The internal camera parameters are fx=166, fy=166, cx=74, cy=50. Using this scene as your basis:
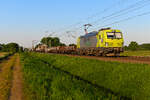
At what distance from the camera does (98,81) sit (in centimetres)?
1142

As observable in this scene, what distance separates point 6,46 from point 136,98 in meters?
167

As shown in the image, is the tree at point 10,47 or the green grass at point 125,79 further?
the tree at point 10,47

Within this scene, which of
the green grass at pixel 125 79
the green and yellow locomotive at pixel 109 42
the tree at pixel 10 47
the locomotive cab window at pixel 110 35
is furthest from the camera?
the tree at pixel 10 47

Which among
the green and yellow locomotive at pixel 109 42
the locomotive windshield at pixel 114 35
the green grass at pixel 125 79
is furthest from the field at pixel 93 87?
the locomotive windshield at pixel 114 35

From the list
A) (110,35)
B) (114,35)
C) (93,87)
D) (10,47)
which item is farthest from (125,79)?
(10,47)

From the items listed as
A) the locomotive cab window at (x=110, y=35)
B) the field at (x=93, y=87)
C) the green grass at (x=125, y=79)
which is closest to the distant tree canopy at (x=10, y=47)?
the locomotive cab window at (x=110, y=35)

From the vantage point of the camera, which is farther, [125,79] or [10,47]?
[10,47]

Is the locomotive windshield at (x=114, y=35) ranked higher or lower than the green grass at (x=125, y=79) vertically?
higher

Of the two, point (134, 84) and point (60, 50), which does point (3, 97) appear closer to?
point (134, 84)

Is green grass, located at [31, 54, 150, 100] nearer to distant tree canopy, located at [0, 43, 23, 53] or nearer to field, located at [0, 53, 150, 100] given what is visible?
field, located at [0, 53, 150, 100]

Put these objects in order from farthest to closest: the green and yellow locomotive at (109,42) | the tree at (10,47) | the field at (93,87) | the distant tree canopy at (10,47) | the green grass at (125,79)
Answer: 1. the distant tree canopy at (10,47)
2. the tree at (10,47)
3. the green and yellow locomotive at (109,42)
4. the green grass at (125,79)
5. the field at (93,87)

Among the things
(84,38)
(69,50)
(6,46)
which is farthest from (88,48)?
(6,46)

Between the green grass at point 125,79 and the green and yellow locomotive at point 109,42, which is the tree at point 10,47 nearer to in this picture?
the green and yellow locomotive at point 109,42

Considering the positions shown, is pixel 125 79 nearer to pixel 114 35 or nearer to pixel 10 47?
pixel 114 35
